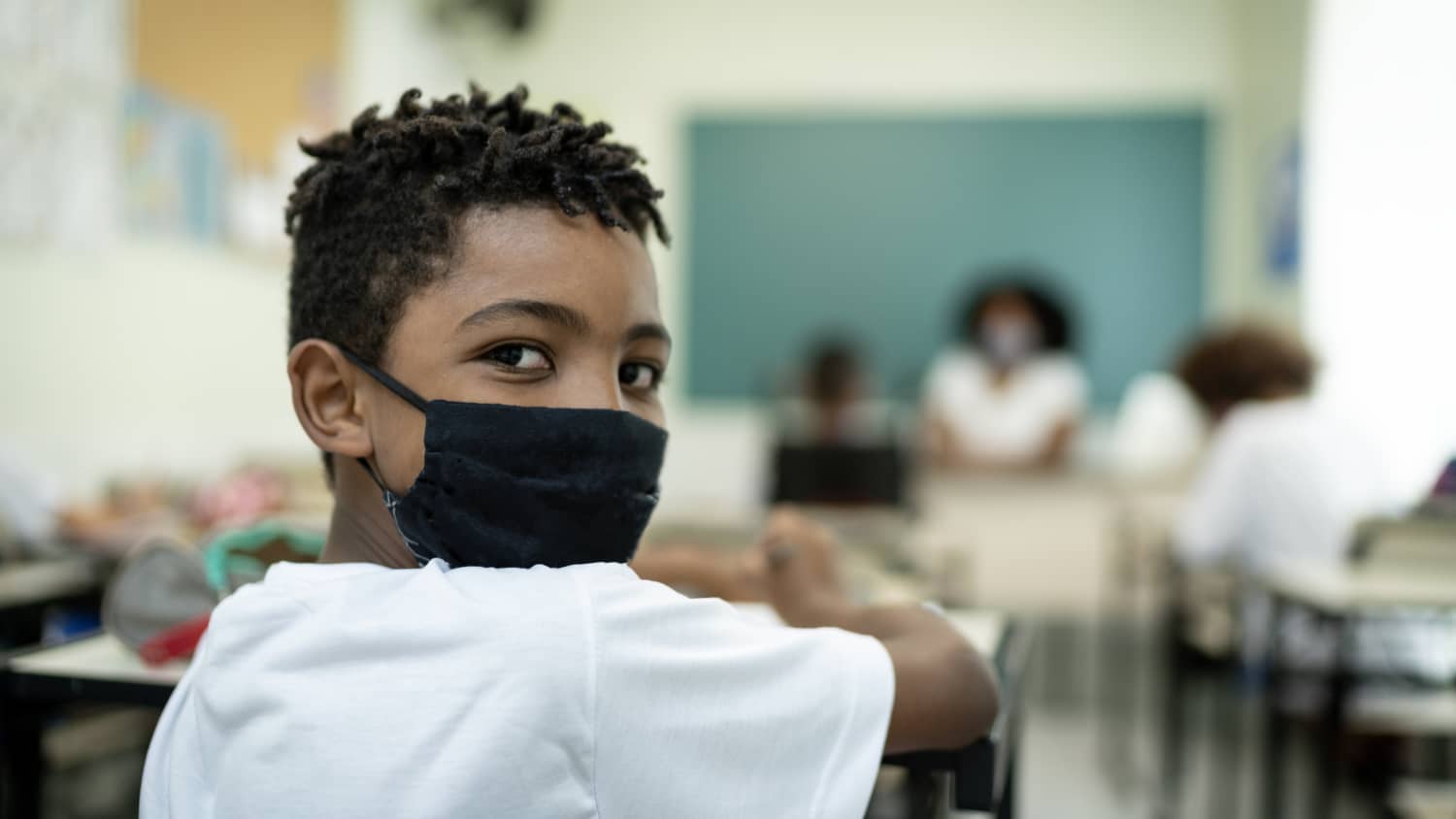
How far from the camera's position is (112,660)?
112 cm

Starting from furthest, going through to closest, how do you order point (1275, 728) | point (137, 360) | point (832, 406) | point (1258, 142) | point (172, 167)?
point (1258, 142)
point (832, 406)
point (172, 167)
point (137, 360)
point (1275, 728)

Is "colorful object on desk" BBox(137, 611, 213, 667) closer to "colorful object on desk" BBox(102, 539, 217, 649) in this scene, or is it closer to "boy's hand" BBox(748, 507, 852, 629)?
"colorful object on desk" BBox(102, 539, 217, 649)

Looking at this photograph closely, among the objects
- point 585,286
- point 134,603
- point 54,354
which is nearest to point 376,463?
point 585,286

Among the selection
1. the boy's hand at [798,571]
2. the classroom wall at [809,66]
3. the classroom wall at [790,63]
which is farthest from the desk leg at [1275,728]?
the classroom wall at [809,66]

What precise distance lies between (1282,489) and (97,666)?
8.44 feet

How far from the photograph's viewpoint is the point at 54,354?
2.80m

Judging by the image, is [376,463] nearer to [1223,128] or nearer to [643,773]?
[643,773]

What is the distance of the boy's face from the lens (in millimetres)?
795

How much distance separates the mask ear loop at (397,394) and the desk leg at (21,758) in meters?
0.55

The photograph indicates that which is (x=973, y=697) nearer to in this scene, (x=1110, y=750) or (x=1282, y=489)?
(x=1282, y=489)

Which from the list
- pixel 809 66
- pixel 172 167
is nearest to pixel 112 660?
pixel 172 167

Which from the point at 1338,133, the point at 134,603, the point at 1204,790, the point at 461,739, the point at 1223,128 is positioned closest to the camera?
the point at 461,739

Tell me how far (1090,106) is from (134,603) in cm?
555

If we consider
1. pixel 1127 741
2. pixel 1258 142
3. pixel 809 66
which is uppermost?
pixel 809 66
